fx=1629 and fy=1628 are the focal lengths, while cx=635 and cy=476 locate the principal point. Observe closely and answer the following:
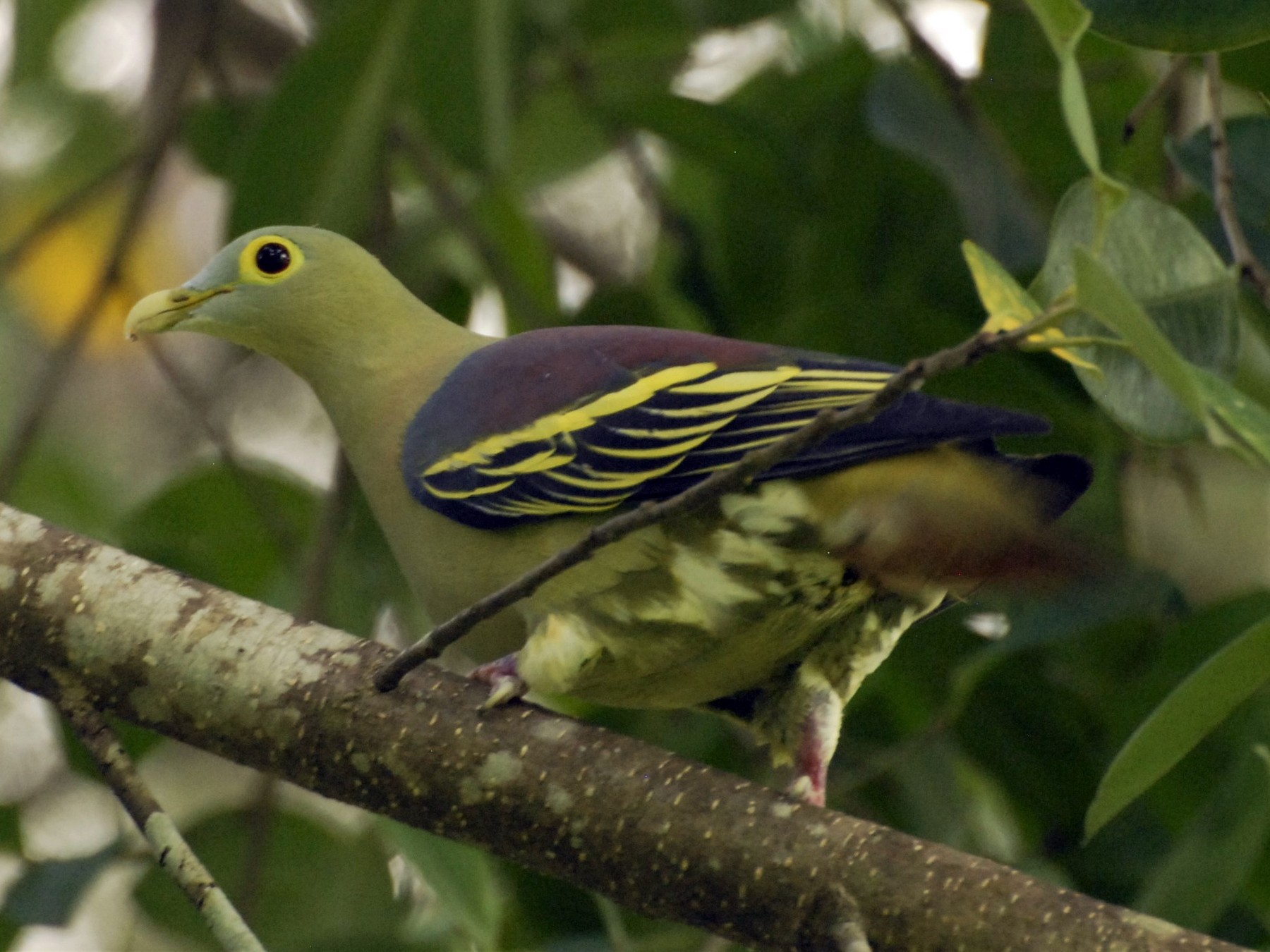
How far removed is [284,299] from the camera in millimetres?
2277

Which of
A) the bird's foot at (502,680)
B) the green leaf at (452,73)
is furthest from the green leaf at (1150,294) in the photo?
the green leaf at (452,73)

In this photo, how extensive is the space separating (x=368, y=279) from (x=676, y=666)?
0.74 meters

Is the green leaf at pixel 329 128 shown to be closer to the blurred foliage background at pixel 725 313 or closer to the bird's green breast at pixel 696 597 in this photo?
the blurred foliage background at pixel 725 313

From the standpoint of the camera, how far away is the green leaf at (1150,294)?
1.50 metres

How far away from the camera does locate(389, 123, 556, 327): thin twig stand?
3.10m

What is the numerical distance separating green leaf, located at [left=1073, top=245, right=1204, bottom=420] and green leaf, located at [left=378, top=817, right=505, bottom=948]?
1.31 m

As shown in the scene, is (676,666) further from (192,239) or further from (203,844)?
(192,239)

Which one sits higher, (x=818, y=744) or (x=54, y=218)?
(x=54, y=218)

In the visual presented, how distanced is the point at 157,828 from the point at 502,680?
415 millimetres

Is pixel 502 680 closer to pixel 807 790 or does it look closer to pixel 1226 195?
pixel 807 790

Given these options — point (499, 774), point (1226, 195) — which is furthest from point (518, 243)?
point (499, 774)

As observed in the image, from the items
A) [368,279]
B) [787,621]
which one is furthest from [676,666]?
[368,279]

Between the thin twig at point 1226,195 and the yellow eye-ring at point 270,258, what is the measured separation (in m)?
1.25

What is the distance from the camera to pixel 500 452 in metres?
→ 2.08
